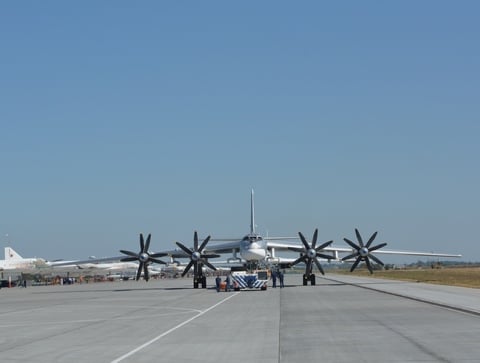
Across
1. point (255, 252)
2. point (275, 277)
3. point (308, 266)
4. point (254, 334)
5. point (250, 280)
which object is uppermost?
point (255, 252)

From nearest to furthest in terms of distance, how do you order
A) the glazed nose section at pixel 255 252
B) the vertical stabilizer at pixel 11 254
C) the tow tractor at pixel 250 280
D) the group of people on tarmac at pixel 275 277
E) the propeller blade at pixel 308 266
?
the tow tractor at pixel 250 280
the glazed nose section at pixel 255 252
the group of people on tarmac at pixel 275 277
the propeller blade at pixel 308 266
the vertical stabilizer at pixel 11 254

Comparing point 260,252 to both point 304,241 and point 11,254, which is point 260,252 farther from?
point 11,254

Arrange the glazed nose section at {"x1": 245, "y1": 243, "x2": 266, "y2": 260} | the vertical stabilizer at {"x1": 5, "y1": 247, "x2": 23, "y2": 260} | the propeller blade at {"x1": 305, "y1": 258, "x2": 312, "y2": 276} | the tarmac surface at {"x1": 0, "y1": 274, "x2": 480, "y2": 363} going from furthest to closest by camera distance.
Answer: the vertical stabilizer at {"x1": 5, "y1": 247, "x2": 23, "y2": 260} → the propeller blade at {"x1": 305, "y1": 258, "x2": 312, "y2": 276} → the glazed nose section at {"x1": 245, "y1": 243, "x2": 266, "y2": 260} → the tarmac surface at {"x1": 0, "y1": 274, "x2": 480, "y2": 363}

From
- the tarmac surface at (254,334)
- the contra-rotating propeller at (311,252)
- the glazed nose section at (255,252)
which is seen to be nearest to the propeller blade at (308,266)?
the contra-rotating propeller at (311,252)

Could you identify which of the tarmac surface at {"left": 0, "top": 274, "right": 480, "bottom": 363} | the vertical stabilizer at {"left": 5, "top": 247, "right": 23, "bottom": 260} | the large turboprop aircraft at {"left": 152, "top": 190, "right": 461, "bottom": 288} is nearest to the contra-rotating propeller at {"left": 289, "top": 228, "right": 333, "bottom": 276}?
the large turboprop aircraft at {"left": 152, "top": 190, "right": 461, "bottom": 288}

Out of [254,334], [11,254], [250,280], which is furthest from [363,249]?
[11,254]

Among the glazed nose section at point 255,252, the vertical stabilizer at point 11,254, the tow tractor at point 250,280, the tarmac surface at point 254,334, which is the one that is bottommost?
the tarmac surface at point 254,334

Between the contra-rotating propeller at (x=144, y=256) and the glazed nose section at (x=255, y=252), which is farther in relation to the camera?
the contra-rotating propeller at (x=144, y=256)

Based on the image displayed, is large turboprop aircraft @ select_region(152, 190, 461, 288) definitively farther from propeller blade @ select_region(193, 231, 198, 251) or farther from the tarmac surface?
the tarmac surface

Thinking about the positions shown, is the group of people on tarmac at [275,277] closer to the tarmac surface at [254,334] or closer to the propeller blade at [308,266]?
the propeller blade at [308,266]

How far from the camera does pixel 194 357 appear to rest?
14.8 meters

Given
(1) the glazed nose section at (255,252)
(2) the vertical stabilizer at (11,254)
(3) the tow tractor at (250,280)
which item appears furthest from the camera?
(2) the vertical stabilizer at (11,254)

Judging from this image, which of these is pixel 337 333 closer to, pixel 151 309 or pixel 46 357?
pixel 46 357

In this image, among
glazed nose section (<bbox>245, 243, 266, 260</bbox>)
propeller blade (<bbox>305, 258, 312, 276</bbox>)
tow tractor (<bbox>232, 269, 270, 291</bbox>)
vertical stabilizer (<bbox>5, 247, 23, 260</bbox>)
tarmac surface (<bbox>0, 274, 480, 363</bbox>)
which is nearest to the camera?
tarmac surface (<bbox>0, 274, 480, 363</bbox>)
